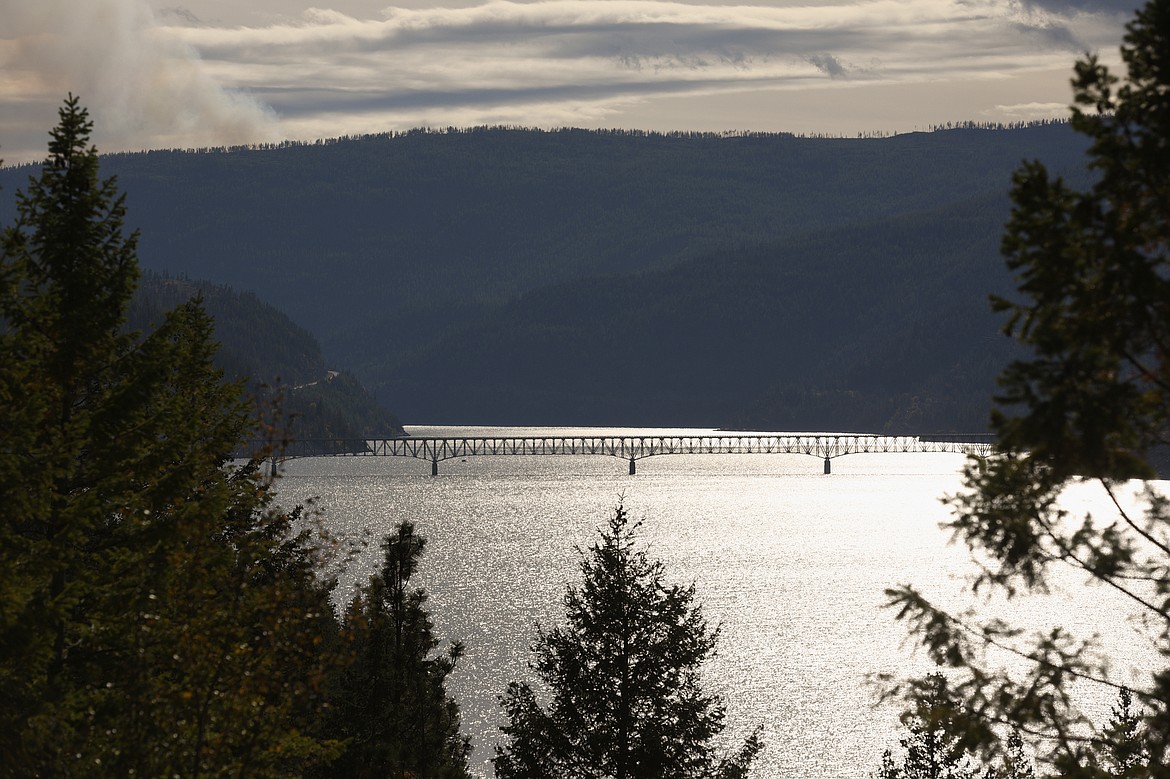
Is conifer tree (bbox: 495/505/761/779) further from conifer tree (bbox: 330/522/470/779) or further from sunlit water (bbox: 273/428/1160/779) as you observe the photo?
sunlit water (bbox: 273/428/1160/779)

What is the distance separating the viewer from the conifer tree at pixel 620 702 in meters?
26.9

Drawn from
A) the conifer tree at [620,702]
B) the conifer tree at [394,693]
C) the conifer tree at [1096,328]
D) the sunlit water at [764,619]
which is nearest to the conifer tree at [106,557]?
the conifer tree at [620,702]

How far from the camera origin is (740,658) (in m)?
115

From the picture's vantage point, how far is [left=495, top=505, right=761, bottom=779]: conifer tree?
2691 centimetres

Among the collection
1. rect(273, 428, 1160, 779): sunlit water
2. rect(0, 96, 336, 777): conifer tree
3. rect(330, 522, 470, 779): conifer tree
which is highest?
rect(0, 96, 336, 777): conifer tree

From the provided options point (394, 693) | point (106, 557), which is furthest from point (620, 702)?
point (106, 557)

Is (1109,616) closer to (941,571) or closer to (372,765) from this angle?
(941,571)

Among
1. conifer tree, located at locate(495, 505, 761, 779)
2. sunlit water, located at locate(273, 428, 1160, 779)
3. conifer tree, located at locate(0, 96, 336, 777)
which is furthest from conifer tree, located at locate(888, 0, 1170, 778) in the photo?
sunlit water, located at locate(273, 428, 1160, 779)

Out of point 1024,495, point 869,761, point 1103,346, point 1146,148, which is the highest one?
point 1146,148

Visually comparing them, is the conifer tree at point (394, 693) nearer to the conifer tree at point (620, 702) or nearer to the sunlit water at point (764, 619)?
the conifer tree at point (620, 702)

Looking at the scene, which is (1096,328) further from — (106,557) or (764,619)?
(764,619)

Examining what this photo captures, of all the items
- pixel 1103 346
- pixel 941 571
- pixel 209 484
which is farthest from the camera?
pixel 941 571

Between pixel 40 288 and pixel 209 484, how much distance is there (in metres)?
5.84

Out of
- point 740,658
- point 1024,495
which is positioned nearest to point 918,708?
point 1024,495
